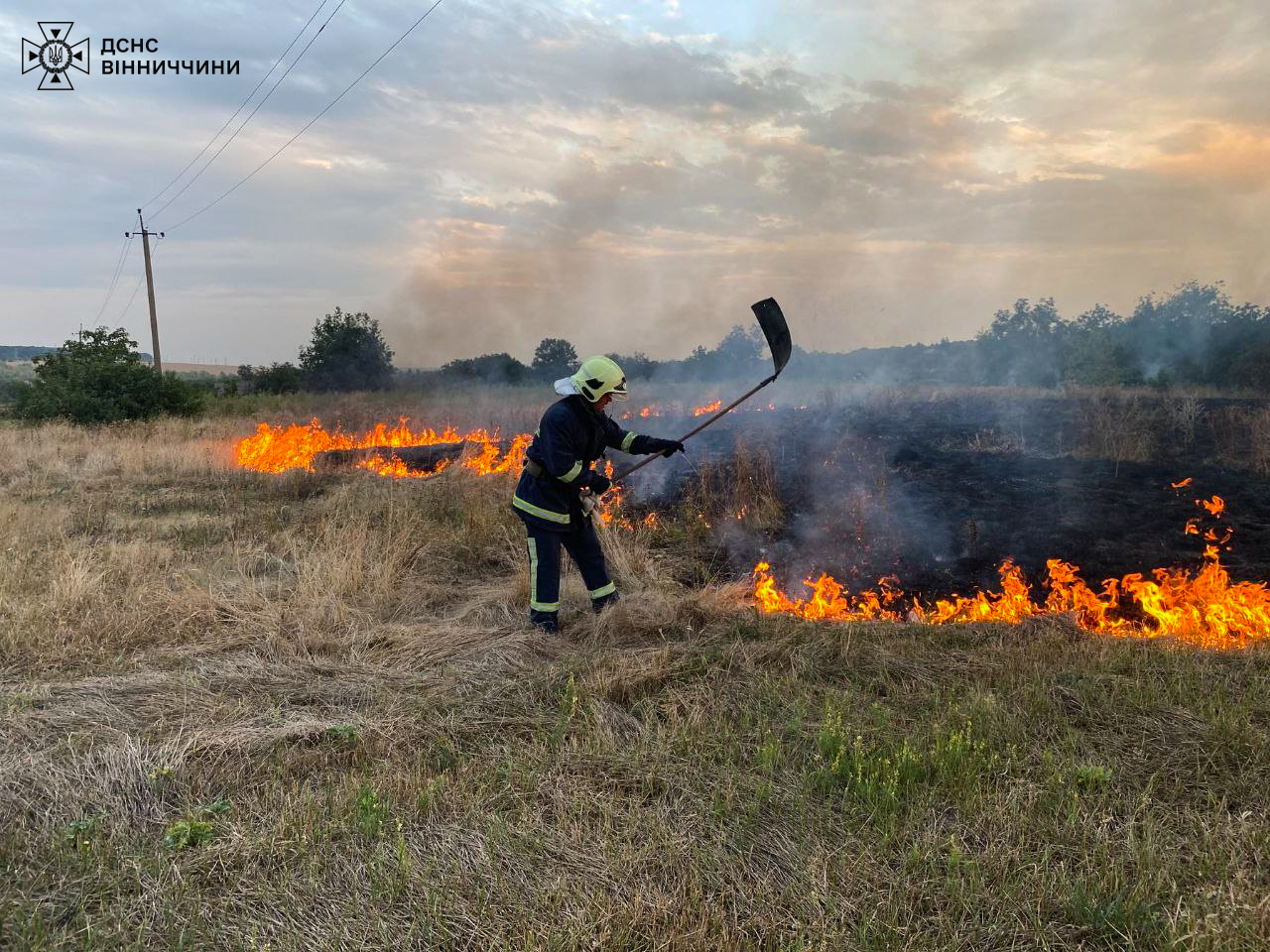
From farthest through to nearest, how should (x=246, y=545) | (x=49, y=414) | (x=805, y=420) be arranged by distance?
(x=49, y=414), (x=805, y=420), (x=246, y=545)

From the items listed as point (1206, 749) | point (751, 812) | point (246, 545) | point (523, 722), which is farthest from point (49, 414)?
point (1206, 749)

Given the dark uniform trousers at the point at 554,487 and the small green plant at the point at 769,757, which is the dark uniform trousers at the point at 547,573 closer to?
the dark uniform trousers at the point at 554,487

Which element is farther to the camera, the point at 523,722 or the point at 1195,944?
the point at 523,722

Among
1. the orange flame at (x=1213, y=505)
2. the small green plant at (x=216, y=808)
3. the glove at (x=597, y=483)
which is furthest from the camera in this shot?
the orange flame at (x=1213, y=505)

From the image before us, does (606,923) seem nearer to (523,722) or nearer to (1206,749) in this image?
(523,722)

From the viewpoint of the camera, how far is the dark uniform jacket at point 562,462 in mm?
5418

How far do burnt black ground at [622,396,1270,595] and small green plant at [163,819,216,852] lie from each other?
203 inches

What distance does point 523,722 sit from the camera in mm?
3982

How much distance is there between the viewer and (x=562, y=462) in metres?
5.40

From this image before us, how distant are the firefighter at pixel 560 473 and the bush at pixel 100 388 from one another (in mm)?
17194

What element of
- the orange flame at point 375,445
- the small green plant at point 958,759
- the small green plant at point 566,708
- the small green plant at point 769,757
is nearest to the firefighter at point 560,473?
the small green plant at point 566,708

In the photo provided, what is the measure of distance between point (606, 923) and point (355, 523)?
20.8 feet

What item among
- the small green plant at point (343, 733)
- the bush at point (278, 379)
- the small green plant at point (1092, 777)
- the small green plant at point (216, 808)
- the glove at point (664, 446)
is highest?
the bush at point (278, 379)

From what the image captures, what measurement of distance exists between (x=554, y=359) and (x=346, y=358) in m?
8.74
